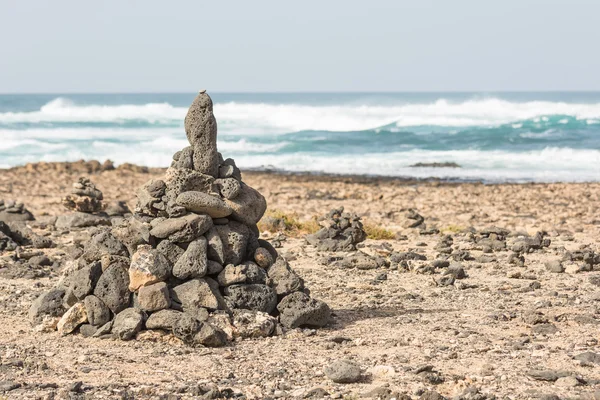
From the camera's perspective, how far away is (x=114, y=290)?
8812 mm

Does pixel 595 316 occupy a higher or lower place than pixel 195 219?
lower

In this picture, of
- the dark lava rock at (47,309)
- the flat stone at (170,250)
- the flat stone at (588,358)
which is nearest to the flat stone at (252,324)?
the flat stone at (170,250)

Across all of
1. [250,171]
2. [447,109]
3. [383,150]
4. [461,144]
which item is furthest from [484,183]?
[447,109]

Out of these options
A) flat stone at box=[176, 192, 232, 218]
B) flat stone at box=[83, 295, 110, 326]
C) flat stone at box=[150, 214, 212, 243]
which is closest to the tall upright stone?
flat stone at box=[176, 192, 232, 218]

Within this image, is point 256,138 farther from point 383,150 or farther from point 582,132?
point 582,132

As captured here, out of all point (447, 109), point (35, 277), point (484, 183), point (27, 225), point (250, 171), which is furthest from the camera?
point (447, 109)

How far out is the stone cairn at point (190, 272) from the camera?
866 centimetres

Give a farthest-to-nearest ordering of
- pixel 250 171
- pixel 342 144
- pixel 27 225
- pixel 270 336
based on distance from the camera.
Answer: pixel 342 144 → pixel 250 171 → pixel 27 225 → pixel 270 336

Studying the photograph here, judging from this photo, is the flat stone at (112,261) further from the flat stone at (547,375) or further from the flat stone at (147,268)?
the flat stone at (547,375)

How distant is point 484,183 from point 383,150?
1688 cm

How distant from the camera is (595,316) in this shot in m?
9.70

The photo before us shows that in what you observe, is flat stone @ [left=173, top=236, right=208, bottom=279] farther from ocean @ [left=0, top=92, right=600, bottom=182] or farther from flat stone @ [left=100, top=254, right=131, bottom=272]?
ocean @ [left=0, top=92, right=600, bottom=182]

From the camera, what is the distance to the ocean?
120 feet

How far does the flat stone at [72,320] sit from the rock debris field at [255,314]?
0.01 metres
